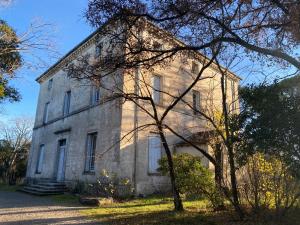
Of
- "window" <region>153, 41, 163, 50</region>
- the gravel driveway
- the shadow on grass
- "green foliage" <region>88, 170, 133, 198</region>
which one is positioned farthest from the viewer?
"green foliage" <region>88, 170, 133, 198</region>

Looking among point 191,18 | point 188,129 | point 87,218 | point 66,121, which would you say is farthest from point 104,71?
point 66,121

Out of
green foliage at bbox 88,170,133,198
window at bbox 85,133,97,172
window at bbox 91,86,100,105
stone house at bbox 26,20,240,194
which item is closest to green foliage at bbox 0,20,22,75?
stone house at bbox 26,20,240,194

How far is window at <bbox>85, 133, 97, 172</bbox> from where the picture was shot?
17.5 meters

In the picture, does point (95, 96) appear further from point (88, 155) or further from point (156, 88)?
point (156, 88)

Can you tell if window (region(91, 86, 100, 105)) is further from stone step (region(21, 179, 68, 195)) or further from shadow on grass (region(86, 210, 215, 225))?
shadow on grass (region(86, 210, 215, 225))

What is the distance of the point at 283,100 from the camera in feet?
25.1

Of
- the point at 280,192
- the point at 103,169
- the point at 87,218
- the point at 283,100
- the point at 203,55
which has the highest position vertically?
the point at 203,55

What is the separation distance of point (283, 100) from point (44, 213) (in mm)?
7970

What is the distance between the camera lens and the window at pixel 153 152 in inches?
652

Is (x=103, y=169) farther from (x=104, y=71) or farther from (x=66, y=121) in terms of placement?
(x=104, y=71)

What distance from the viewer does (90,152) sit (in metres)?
17.9

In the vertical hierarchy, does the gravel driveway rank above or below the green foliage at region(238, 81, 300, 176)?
below

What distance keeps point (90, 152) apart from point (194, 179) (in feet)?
28.0

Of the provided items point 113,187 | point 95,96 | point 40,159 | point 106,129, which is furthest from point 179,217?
point 40,159
